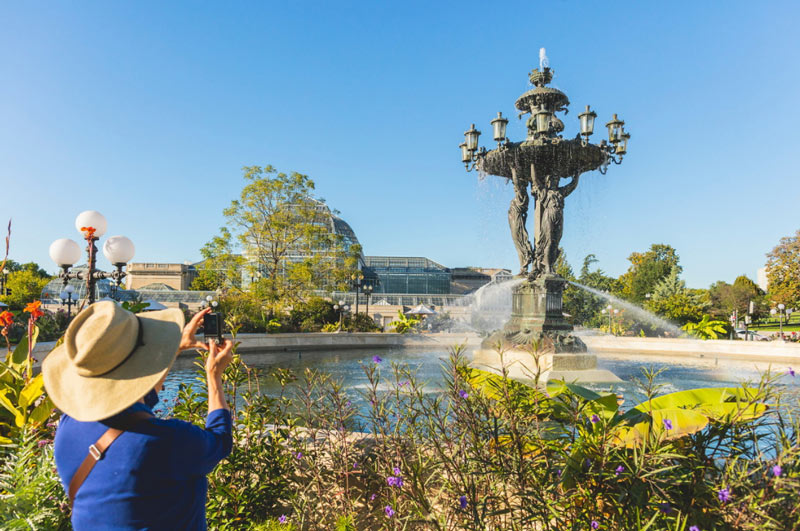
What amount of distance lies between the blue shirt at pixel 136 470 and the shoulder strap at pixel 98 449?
14 mm

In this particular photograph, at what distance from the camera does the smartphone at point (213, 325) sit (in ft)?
6.43

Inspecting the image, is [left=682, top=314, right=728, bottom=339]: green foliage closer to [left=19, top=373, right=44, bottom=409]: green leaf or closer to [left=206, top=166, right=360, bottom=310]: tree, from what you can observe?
[left=206, top=166, right=360, bottom=310]: tree

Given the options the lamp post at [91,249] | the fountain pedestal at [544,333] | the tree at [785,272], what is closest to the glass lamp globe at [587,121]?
the fountain pedestal at [544,333]

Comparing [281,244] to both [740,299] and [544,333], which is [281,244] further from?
[740,299]

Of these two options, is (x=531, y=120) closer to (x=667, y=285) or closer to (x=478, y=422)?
(x=478, y=422)

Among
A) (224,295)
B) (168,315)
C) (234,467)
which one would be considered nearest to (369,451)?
(234,467)

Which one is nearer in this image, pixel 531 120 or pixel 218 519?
pixel 218 519

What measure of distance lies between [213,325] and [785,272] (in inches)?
2275

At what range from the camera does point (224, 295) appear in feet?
77.9

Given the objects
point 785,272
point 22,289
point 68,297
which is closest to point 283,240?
point 68,297

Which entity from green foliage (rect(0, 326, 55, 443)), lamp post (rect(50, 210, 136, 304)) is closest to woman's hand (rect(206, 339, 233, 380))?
green foliage (rect(0, 326, 55, 443))

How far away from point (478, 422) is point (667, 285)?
147ft

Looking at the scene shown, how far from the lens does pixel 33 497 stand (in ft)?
7.88

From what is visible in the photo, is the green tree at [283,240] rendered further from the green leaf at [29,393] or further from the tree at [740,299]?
the tree at [740,299]
